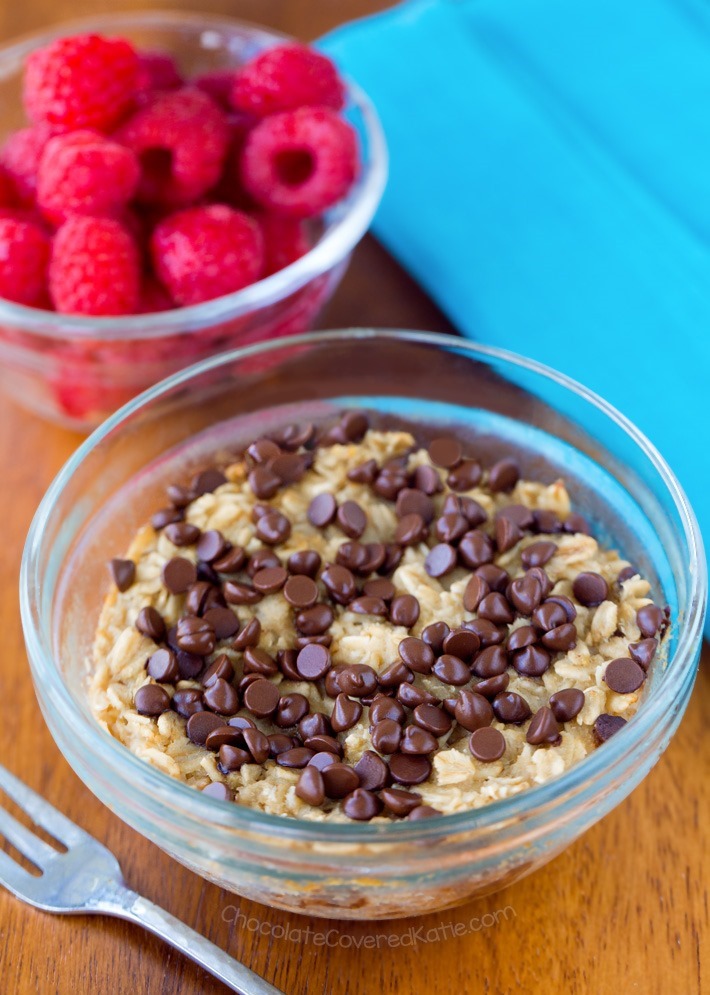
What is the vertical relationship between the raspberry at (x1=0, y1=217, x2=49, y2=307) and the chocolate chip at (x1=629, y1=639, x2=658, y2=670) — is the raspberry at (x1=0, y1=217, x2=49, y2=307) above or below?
below

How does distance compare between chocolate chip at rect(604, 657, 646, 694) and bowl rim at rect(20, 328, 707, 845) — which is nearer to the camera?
bowl rim at rect(20, 328, 707, 845)

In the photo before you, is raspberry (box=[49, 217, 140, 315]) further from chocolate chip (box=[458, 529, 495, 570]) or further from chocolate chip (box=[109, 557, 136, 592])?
chocolate chip (box=[458, 529, 495, 570])

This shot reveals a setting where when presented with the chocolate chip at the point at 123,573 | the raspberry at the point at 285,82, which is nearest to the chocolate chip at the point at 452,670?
the chocolate chip at the point at 123,573

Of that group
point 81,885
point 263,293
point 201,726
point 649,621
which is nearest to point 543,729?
point 649,621

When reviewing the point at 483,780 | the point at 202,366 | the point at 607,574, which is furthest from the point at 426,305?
the point at 483,780

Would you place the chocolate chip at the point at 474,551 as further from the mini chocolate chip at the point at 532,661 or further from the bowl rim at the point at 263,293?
the bowl rim at the point at 263,293

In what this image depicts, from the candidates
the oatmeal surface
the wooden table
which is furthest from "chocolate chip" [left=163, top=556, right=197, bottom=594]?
the wooden table
